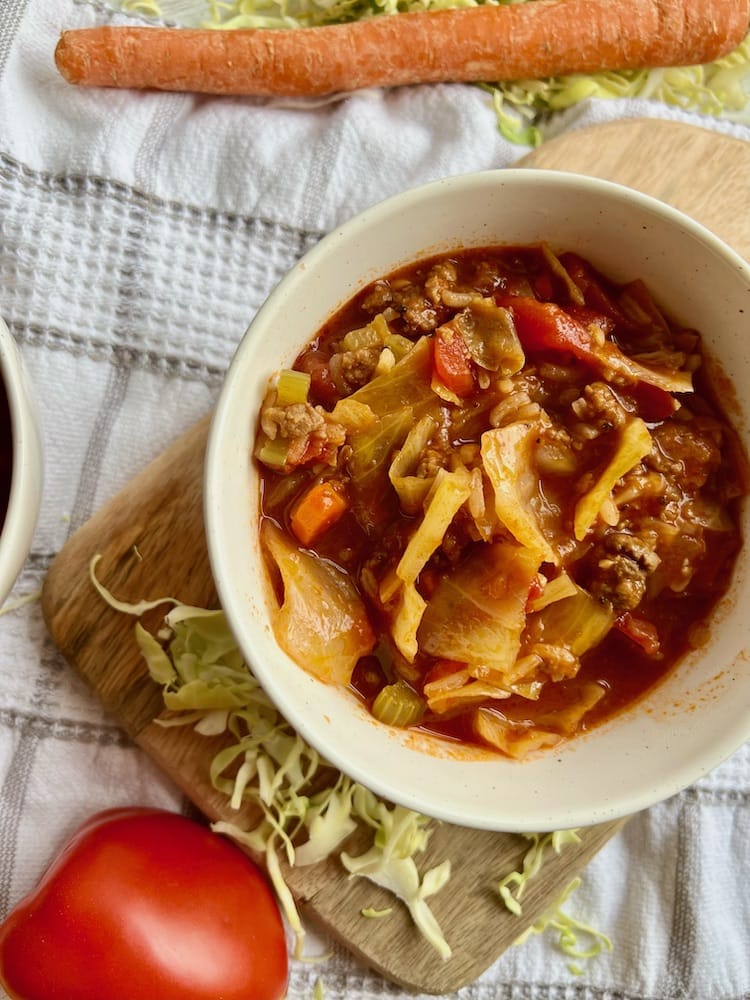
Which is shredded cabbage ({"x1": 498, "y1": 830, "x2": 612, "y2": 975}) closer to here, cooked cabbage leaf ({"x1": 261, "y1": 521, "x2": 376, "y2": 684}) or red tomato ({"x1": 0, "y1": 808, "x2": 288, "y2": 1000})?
red tomato ({"x1": 0, "y1": 808, "x2": 288, "y2": 1000})

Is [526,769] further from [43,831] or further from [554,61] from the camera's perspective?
[554,61]

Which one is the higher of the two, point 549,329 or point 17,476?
point 549,329

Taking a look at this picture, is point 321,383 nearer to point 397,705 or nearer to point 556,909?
point 397,705

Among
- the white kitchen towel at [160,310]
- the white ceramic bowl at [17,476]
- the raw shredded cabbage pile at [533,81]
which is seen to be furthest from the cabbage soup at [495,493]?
the raw shredded cabbage pile at [533,81]

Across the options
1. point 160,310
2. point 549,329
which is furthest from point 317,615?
point 160,310

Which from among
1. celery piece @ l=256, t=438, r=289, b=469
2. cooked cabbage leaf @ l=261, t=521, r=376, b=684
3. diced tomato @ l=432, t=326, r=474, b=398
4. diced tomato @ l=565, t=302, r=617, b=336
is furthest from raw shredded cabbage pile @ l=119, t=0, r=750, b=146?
cooked cabbage leaf @ l=261, t=521, r=376, b=684

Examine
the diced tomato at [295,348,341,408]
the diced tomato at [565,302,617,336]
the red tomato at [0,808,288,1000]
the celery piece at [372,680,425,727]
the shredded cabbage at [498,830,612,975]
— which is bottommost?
the red tomato at [0,808,288,1000]

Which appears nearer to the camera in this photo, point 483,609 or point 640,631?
point 483,609
